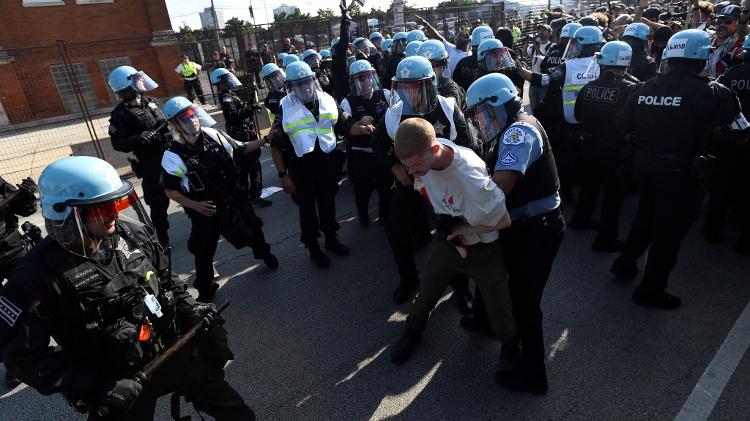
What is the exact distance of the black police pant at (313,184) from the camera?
4.38 meters

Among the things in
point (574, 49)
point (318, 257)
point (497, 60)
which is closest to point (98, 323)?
point (318, 257)

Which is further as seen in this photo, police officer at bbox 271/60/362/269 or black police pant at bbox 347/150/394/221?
black police pant at bbox 347/150/394/221

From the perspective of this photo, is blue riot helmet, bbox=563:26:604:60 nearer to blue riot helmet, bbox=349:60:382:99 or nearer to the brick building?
blue riot helmet, bbox=349:60:382:99

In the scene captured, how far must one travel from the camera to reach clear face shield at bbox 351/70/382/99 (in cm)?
466

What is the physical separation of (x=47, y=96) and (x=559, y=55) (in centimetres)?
1741

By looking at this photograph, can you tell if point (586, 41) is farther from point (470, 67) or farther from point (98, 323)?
point (98, 323)

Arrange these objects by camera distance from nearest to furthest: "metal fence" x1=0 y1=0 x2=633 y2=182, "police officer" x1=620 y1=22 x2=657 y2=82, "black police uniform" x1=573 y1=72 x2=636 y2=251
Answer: "black police uniform" x1=573 y1=72 x2=636 y2=251 < "police officer" x1=620 y1=22 x2=657 y2=82 < "metal fence" x1=0 y1=0 x2=633 y2=182

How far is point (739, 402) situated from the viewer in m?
2.58

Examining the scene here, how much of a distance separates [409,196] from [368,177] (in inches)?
60.3

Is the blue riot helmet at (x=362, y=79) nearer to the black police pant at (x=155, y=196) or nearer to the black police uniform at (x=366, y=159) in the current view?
the black police uniform at (x=366, y=159)

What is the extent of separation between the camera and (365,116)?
4.56 m

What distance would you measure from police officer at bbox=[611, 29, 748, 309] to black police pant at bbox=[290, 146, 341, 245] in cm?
276

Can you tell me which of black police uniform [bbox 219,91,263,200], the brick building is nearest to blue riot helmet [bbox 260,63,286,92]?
black police uniform [bbox 219,91,263,200]

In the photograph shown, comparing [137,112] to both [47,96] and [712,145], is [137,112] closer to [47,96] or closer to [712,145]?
[712,145]
